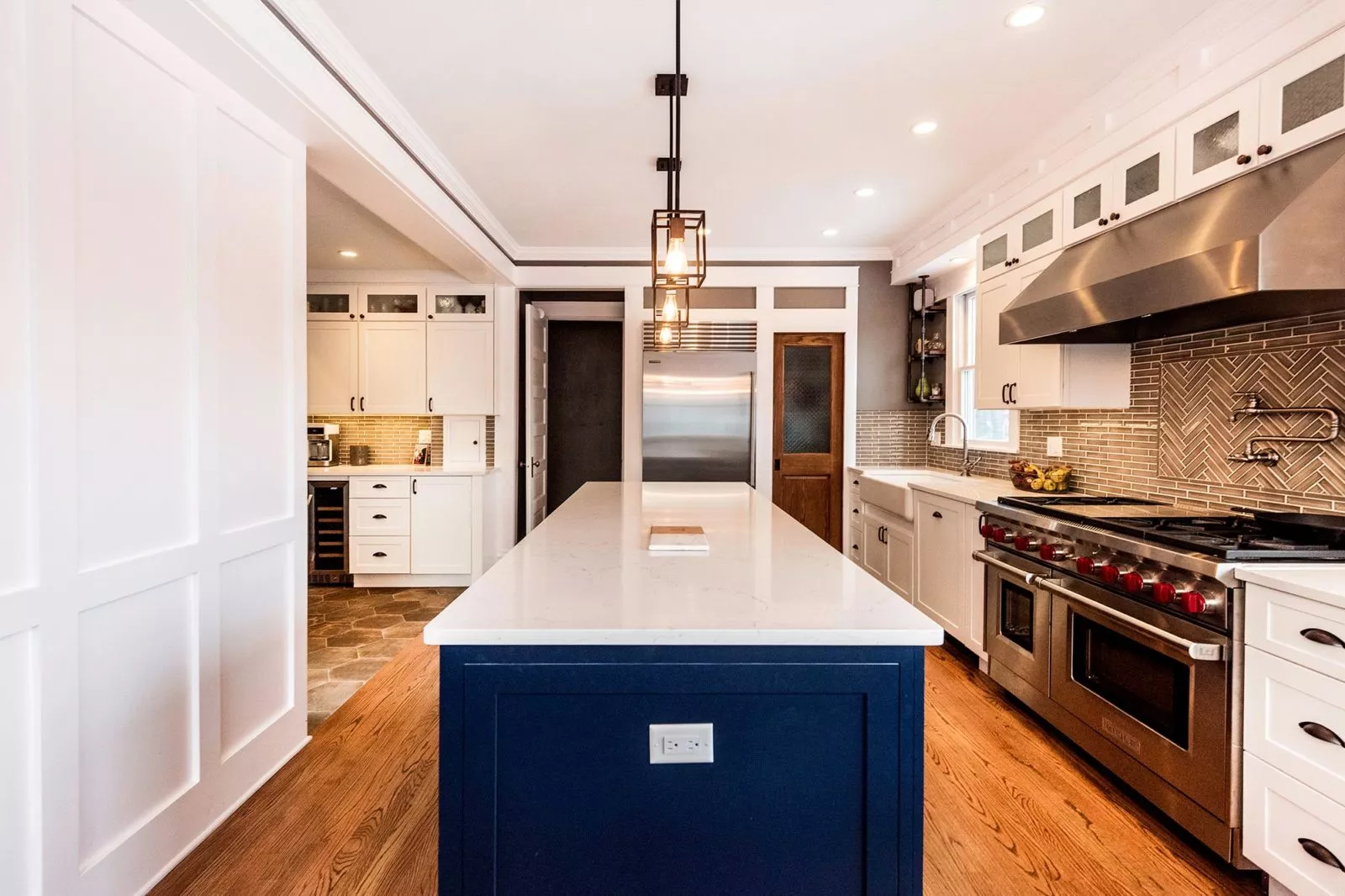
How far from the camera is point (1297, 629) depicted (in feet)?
5.24

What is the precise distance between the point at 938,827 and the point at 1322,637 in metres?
1.15

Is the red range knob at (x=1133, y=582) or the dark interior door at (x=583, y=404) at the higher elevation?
the dark interior door at (x=583, y=404)

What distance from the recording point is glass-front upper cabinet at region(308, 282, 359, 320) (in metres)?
5.27

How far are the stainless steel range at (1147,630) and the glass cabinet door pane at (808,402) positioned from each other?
8.04 ft

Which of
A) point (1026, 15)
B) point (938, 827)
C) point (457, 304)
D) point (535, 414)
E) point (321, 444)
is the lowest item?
point (938, 827)

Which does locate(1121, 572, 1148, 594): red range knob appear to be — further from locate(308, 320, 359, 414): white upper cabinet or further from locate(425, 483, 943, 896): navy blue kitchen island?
locate(308, 320, 359, 414): white upper cabinet

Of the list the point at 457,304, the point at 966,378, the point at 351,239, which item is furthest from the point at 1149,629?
the point at 457,304

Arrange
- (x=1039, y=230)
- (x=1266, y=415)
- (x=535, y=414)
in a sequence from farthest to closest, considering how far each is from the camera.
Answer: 1. (x=535, y=414)
2. (x=1039, y=230)
3. (x=1266, y=415)

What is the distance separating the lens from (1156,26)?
2.29 m

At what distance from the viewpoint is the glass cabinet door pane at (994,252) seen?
3467 millimetres

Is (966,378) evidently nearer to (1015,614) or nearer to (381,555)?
(1015,614)

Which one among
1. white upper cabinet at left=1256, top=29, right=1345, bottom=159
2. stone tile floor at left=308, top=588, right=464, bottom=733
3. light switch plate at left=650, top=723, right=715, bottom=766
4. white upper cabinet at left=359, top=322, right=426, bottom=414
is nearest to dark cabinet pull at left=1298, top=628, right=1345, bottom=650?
white upper cabinet at left=1256, top=29, right=1345, bottom=159

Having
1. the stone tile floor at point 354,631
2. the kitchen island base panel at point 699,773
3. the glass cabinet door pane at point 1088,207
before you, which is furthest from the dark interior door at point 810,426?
the kitchen island base panel at point 699,773

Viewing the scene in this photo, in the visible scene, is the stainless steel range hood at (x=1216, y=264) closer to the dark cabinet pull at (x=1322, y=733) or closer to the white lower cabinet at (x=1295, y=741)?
the white lower cabinet at (x=1295, y=741)
